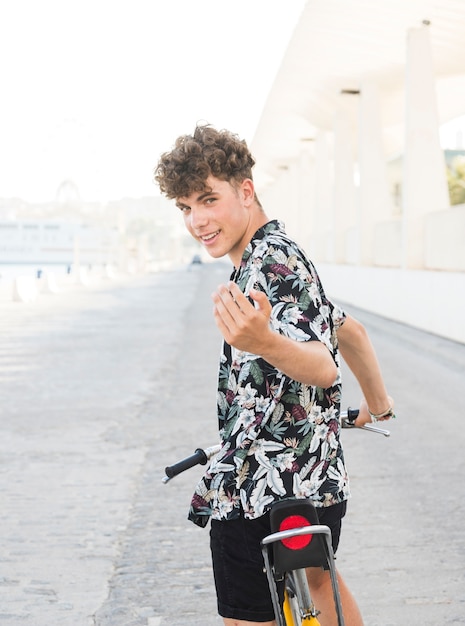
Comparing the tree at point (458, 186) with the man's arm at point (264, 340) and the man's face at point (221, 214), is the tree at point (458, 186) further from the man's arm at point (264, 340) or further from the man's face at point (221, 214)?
the man's arm at point (264, 340)

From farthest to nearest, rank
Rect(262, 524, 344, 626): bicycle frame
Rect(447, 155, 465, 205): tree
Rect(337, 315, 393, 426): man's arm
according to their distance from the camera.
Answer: Rect(447, 155, 465, 205): tree → Rect(337, 315, 393, 426): man's arm → Rect(262, 524, 344, 626): bicycle frame

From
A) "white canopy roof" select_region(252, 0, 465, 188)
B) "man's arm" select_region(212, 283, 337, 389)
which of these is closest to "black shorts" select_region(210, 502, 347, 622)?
"man's arm" select_region(212, 283, 337, 389)

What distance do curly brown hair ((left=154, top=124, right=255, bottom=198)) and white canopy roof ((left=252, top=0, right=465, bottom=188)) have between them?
20.9m

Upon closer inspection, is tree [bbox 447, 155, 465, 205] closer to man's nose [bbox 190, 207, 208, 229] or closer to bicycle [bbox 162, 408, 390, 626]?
man's nose [bbox 190, 207, 208, 229]

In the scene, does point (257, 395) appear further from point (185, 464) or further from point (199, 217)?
point (199, 217)

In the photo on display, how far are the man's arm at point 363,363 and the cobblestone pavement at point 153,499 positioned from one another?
5.10ft

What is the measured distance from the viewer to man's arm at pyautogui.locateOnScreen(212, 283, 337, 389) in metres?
2.03

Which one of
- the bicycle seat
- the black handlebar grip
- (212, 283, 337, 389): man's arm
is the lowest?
the bicycle seat

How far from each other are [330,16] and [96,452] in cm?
2064

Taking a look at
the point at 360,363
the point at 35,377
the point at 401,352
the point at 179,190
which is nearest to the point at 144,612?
the point at 360,363

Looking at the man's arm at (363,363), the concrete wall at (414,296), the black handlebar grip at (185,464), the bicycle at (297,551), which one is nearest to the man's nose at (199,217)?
the man's arm at (363,363)

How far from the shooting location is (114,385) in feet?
37.3

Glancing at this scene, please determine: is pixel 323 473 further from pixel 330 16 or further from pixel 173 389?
pixel 330 16

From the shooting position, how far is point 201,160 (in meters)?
2.41
